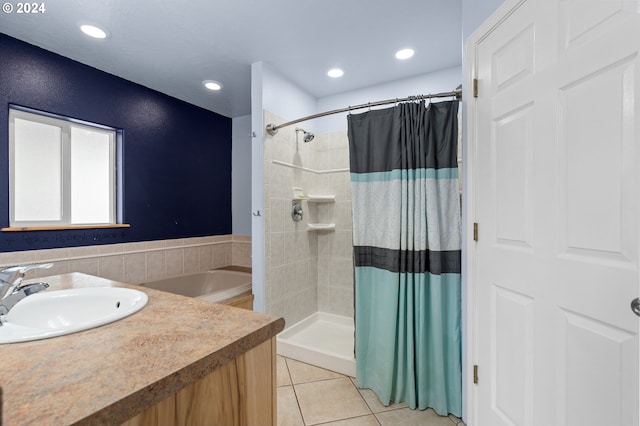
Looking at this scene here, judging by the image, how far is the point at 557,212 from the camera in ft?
3.36

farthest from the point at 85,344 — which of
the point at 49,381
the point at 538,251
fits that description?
the point at 538,251

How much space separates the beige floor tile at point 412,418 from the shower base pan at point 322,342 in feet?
1.33

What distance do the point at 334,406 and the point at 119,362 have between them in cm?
153

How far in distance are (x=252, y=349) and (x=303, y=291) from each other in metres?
2.16

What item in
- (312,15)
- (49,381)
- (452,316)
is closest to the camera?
(49,381)

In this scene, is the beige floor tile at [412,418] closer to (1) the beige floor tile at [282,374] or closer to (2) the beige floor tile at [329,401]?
(2) the beige floor tile at [329,401]

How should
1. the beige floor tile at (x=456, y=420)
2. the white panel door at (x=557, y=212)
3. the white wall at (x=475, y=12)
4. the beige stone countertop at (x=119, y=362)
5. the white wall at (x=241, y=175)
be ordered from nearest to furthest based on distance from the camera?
the beige stone countertop at (x=119, y=362)
the white panel door at (x=557, y=212)
the white wall at (x=475, y=12)
the beige floor tile at (x=456, y=420)
the white wall at (x=241, y=175)

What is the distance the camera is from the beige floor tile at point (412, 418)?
5.22 ft

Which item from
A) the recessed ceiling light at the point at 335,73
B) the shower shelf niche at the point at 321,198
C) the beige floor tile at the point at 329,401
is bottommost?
the beige floor tile at the point at 329,401

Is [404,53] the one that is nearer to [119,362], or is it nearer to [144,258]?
[119,362]

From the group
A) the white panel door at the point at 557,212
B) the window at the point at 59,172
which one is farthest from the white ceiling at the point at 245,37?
the white panel door at the point at 557,212

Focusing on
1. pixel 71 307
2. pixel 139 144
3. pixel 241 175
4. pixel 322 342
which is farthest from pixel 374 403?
pixel 139 144

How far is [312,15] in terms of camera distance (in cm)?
181

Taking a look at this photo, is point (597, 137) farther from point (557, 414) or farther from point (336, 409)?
point (336, 409)
